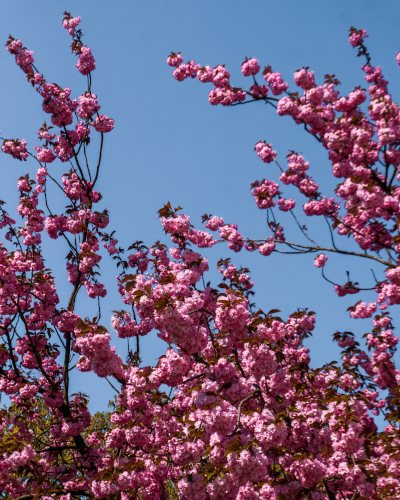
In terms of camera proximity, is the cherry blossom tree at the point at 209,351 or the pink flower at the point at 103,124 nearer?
the cherry blossom tree at the point at 209,351

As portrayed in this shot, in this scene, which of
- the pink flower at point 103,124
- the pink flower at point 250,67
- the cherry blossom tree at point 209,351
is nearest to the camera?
the cherry blossom tree at point 209,351

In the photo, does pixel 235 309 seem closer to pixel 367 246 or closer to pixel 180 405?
pixel 180 405

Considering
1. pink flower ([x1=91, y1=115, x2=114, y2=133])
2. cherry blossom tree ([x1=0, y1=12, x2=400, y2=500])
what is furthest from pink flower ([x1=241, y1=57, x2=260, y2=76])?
pink flower ([x1=91, y1=115, x2=114, y2=133])

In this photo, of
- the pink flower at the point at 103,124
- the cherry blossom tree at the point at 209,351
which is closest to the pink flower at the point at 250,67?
the cherry blossom tree at the point at 209,351

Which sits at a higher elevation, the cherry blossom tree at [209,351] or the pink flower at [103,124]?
the pink flower at [103,124]

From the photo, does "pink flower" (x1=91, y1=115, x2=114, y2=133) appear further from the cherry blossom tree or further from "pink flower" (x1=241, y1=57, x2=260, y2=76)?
"pink flower" (x1=241, y1=57, x2=260, y2=76)

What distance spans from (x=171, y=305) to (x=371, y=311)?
224 inches

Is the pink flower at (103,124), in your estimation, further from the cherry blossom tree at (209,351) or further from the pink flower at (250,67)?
the pink flower at (250,67)

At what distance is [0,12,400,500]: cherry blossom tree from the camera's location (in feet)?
15.3

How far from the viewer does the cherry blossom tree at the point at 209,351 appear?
15.3 ft

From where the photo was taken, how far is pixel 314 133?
709 centimetres

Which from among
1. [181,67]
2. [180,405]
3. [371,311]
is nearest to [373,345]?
[371,311]

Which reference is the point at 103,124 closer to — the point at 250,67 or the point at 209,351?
the point at 250,67

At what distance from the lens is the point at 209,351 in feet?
19.4
